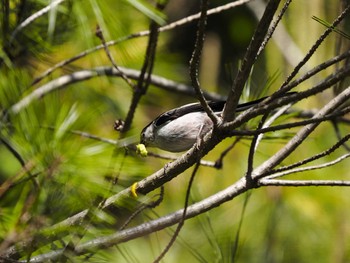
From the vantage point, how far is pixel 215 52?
3.59 meters

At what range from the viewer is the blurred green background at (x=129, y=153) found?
1.06 metres

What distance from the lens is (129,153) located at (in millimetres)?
1624

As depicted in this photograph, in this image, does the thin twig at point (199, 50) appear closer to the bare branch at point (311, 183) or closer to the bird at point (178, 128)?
the bare branch at point (311, 183)

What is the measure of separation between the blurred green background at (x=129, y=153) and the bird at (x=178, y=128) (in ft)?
0.40

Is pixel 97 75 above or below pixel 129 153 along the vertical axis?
above

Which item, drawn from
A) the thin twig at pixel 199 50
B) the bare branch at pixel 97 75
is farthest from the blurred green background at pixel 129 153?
the thin twig at pixel 199 50

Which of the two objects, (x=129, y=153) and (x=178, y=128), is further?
(x=178, y=128)

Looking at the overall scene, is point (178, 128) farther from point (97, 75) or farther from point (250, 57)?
point (250, 57)

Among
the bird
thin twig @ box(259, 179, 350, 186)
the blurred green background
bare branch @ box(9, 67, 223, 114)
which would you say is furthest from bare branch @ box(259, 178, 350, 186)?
bare branch @ box(9, 67, 223, 114)

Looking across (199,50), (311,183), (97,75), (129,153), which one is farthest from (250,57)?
(97,75)

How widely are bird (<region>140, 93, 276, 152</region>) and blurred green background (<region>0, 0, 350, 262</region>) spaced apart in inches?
4.8

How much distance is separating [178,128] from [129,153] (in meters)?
0.17

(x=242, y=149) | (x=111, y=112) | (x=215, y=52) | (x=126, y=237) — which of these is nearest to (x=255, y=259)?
(x=242, y=149)

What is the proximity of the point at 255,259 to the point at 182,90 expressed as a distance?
0.60 m
